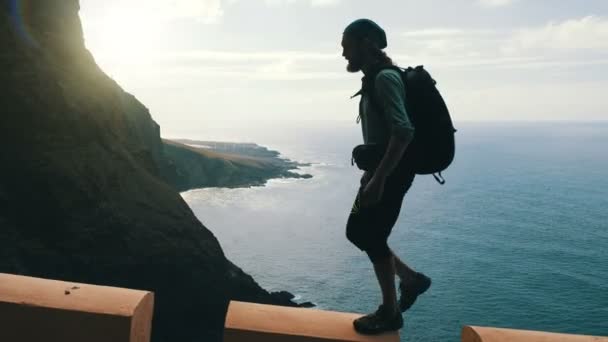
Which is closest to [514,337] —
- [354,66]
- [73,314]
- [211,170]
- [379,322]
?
[379,322]

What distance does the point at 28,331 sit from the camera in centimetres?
273

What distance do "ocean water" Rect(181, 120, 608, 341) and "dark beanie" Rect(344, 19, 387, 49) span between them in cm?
4850

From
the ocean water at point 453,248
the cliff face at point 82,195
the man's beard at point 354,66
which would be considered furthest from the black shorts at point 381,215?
the ocean water at point 453,248

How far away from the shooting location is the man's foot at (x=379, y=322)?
10.0 feet

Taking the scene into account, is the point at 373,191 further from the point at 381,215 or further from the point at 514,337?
the point at 514,337

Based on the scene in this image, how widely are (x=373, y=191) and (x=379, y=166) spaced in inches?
7.0

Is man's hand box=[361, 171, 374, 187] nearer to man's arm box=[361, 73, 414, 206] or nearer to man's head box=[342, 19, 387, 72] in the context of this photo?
man's arm box=[361, 73, 414, 206]

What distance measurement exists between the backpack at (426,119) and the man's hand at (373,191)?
275 millimetres

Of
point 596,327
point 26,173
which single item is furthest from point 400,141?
point 596,327

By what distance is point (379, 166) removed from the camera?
3.21 metres

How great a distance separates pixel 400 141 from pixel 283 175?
14655 centimetres

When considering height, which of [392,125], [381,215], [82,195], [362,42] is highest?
[362,42]

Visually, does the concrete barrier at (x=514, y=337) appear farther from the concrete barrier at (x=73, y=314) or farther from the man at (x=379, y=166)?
the concrete barrier at (x=73, y=314)

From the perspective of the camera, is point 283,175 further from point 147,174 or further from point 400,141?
point 400,141
